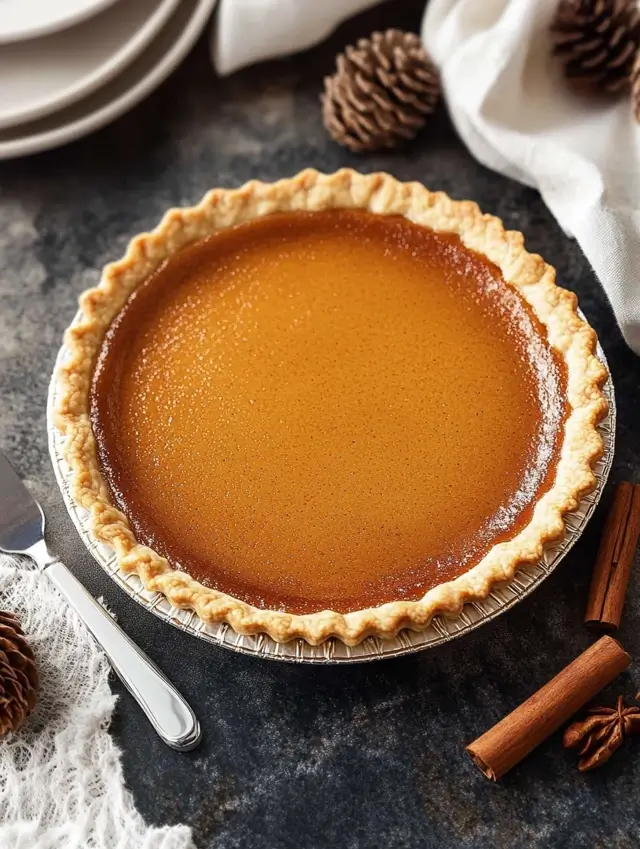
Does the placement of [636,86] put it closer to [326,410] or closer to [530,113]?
[530,113]

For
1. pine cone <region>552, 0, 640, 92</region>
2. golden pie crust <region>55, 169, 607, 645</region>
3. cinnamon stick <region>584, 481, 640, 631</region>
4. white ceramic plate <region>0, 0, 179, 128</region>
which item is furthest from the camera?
white ceramic plate <region>0, 0, 179, 128</region>

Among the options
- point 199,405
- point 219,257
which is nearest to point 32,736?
point 199,405

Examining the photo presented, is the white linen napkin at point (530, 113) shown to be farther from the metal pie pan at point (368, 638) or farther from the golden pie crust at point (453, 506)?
the metal pie pan at point (368, 638)

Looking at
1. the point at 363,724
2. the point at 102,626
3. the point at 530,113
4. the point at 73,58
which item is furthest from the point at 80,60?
the point at 363,724

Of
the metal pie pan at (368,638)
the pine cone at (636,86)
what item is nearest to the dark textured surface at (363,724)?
the metal pie pan at (368,638)

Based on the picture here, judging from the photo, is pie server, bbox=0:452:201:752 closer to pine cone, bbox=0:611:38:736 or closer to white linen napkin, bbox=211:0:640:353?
pine cone, bbox=0:611:38:736

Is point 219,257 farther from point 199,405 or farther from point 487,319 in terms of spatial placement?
point 487,319

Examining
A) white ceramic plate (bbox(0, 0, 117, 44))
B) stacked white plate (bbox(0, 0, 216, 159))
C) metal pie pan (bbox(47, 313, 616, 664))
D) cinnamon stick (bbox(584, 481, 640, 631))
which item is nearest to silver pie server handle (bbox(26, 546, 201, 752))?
metal pie pan (bbox(47, 313, 616, 664))
